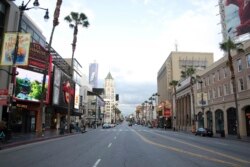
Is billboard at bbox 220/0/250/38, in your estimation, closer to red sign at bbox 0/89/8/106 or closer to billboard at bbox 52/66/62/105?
billboard at bbox 52/66/62/105

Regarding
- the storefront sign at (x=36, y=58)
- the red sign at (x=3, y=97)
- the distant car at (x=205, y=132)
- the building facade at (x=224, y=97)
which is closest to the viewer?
the red sign at (x=3, y=97)

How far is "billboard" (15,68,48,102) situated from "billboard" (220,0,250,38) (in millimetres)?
39353

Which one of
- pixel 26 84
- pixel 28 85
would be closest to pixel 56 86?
pixel 28 85

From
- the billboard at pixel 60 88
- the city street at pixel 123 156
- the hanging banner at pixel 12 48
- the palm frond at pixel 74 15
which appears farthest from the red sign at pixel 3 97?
the palm frond at pixel 74 15

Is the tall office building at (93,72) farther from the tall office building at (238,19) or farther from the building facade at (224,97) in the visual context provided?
the tall office building at (238,19)

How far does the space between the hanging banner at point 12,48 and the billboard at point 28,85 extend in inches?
698

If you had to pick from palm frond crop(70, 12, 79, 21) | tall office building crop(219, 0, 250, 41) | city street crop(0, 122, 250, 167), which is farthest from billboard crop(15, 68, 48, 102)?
tall office building crop(219, 0, 250, 41)

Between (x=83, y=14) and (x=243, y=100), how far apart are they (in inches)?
1083

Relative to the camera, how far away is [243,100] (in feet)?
143

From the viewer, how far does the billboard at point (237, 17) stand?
2287 inches

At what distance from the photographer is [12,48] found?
22.2 metres

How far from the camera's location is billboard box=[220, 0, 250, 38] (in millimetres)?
58091

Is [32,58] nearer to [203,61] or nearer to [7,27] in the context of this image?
[7,27]

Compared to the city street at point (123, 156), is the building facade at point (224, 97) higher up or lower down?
higher up
